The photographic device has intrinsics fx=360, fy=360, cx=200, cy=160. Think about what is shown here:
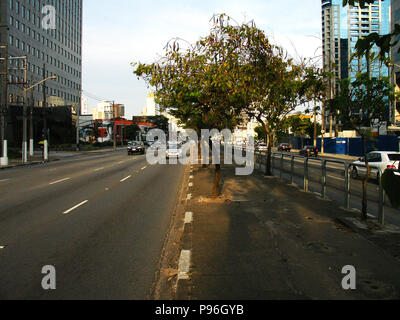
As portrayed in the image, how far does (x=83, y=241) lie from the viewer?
269 inches

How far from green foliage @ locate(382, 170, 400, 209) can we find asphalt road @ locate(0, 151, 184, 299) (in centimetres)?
298

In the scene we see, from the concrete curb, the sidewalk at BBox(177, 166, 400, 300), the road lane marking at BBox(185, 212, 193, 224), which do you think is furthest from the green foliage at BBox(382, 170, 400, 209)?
the road lane marking at BBox(185, 212, 193, 224)

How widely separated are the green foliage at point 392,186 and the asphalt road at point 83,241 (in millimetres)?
2983

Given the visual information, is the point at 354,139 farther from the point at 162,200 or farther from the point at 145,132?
the point at 145,132

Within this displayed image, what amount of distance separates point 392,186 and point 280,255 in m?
3.20

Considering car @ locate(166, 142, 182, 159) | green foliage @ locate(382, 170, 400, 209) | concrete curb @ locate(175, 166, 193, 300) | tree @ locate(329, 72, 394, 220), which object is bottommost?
concrete curb @ locate(175, 166, 193, 300)

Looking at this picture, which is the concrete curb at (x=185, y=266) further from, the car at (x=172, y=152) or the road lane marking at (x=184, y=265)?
the car at (x=172, y=152)

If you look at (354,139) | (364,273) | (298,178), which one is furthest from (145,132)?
(364,273)

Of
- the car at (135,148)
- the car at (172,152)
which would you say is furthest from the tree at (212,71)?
the car at (135,148)

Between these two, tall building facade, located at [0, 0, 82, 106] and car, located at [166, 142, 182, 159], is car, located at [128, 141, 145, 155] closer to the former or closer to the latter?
car, located at [166, 142, 182, 159]

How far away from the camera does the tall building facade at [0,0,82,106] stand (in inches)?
2675

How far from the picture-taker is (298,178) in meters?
14.6
